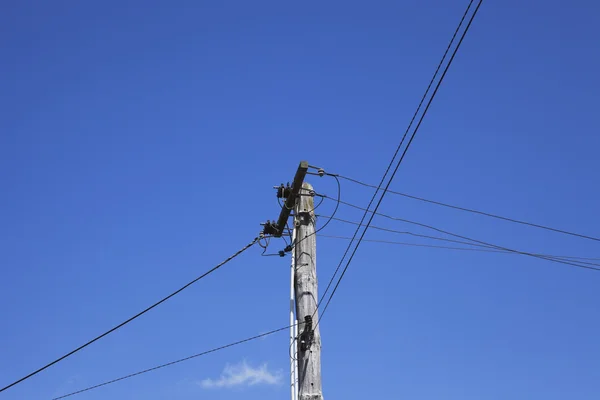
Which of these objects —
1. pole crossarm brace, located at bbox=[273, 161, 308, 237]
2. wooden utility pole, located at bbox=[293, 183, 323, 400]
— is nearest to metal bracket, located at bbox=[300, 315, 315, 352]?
wooden utility pole, located at bbox=[293, 183, 323, 400]

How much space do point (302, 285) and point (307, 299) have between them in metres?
0.19

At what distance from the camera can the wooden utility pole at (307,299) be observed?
25.7ft

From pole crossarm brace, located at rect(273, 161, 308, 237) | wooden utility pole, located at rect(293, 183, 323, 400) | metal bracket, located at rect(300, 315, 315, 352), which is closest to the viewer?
wooden utility pole, located at rect(293, 183, 323, 400)

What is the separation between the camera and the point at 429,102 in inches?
292

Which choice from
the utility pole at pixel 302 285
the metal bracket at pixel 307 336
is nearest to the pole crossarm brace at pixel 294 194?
the utility pole at pixel 302 285

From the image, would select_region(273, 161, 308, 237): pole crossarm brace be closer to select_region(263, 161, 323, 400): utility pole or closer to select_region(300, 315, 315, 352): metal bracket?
select_region(263, 161, 323, 400): utility pole

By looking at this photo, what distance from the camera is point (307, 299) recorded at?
27.6 ft

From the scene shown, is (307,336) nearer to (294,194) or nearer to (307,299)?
(307,299)

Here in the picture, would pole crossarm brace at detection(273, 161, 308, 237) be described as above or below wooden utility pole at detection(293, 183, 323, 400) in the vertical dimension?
above

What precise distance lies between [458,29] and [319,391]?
13.4 feet

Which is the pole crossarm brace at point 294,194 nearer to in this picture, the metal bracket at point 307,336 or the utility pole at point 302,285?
the utility pole at point 302,285

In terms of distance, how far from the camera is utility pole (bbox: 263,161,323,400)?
7883 millimetres

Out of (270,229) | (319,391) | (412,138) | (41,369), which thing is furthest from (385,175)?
(41,369)

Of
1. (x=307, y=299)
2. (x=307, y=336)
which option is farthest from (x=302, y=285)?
(x=307, y=336)
